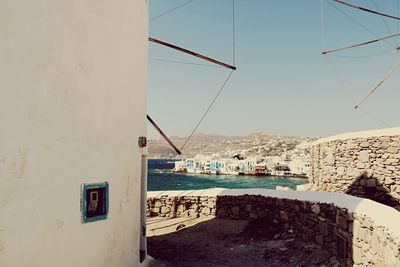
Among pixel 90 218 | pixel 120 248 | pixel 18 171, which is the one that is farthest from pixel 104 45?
pixel 120 248

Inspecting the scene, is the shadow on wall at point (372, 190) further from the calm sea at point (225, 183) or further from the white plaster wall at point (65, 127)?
the calm sea at point (225, 183)

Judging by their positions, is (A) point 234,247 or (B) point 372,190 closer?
(A) point 234,247

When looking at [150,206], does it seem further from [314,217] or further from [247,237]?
[314,217]

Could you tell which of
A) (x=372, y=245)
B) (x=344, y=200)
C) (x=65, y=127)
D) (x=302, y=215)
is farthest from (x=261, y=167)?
(x=65, y=127)

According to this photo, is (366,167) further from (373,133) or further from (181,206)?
(181,206)

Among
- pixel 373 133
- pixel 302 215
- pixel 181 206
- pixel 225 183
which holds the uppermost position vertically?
pixel 373 133

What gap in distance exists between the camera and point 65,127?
3.71 metres

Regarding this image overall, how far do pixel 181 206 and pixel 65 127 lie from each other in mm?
6810

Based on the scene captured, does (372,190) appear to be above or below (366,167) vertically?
below

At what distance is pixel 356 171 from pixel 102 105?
38.4ft

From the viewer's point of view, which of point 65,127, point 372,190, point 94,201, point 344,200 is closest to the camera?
point 65,127

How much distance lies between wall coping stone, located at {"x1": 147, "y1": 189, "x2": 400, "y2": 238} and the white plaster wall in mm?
4029

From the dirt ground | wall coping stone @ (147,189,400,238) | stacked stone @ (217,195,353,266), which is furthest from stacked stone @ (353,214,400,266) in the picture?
the dirt ground

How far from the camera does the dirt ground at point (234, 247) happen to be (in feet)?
21.1
